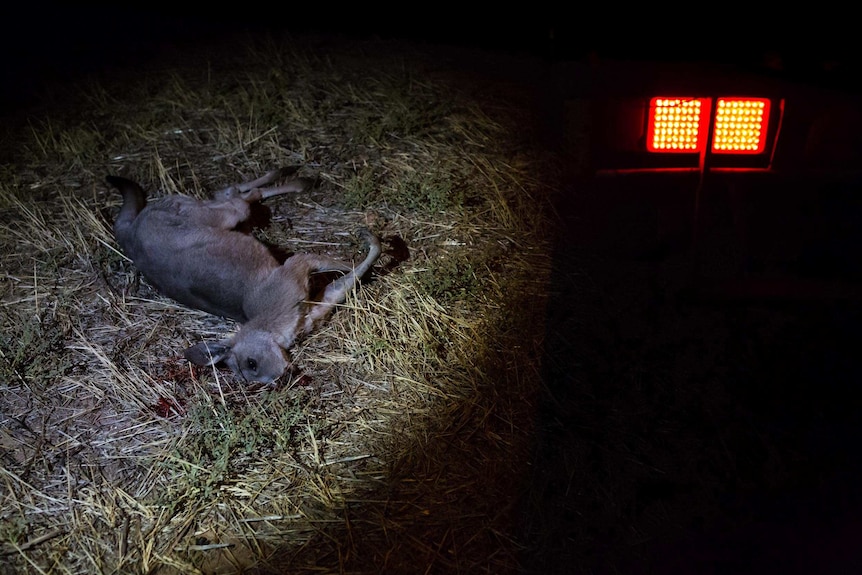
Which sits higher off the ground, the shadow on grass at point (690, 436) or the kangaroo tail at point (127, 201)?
the kangaroo tail at point (127, 201)

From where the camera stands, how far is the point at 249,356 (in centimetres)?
353

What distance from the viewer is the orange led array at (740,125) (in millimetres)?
3871

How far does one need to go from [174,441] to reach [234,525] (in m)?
0.60

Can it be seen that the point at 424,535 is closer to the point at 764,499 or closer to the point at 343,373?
the point at 343,373

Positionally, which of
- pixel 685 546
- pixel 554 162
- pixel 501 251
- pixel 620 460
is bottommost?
pixel 685 546

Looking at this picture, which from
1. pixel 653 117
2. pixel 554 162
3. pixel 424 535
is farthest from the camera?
pixel 554 162

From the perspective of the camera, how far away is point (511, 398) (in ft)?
11.0

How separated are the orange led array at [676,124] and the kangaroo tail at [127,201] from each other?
349 centimetres

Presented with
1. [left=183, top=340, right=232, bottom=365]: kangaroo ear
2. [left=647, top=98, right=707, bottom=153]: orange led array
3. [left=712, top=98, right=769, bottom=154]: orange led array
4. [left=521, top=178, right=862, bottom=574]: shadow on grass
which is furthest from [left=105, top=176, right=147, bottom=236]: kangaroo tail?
[left=712, top=98, right=769, bottom=154]: orange led array

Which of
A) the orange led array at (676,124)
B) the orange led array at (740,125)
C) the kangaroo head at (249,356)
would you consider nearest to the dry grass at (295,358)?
the kangaroo head at (249,356)

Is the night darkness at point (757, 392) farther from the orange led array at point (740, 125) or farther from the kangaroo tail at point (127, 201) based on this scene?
the kangaroo tail at point (127, 201)

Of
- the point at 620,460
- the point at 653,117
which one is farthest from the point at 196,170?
the point at 620,460

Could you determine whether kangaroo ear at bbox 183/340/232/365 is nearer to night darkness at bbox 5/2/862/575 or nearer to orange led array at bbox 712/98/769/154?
night darkness at bbox 5/2/862/575

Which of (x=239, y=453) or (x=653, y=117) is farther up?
(x=653, y=117)
